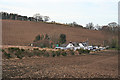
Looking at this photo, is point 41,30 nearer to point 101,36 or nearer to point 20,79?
point 101,36

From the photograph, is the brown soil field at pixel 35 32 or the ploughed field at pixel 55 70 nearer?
the ploughed field at pixel 55 70

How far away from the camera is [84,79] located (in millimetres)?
12680

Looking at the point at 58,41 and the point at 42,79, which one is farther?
the point at 58,41

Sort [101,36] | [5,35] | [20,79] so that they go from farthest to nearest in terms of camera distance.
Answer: [101,36] < [5,35] < [20,79]

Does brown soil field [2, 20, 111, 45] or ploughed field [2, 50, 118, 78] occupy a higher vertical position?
brown soil field [2, 20, 111, 45]

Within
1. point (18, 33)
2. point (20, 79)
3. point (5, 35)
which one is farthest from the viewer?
point (18, 33)

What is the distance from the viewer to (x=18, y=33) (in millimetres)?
82500

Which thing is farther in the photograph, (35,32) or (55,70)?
(35,32)

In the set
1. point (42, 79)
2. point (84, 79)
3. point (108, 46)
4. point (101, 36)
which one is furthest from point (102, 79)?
point (101, 36)

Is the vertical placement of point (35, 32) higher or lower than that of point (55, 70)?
higher

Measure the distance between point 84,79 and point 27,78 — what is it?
10.6ft

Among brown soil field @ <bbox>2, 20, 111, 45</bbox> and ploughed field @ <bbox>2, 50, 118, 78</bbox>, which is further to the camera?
brown soil field @ <bbox>2, 20, 111, 45</bbox>

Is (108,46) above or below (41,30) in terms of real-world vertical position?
below

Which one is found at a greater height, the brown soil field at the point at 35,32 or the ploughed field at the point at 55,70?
the brown soil field at the point at 35,32
